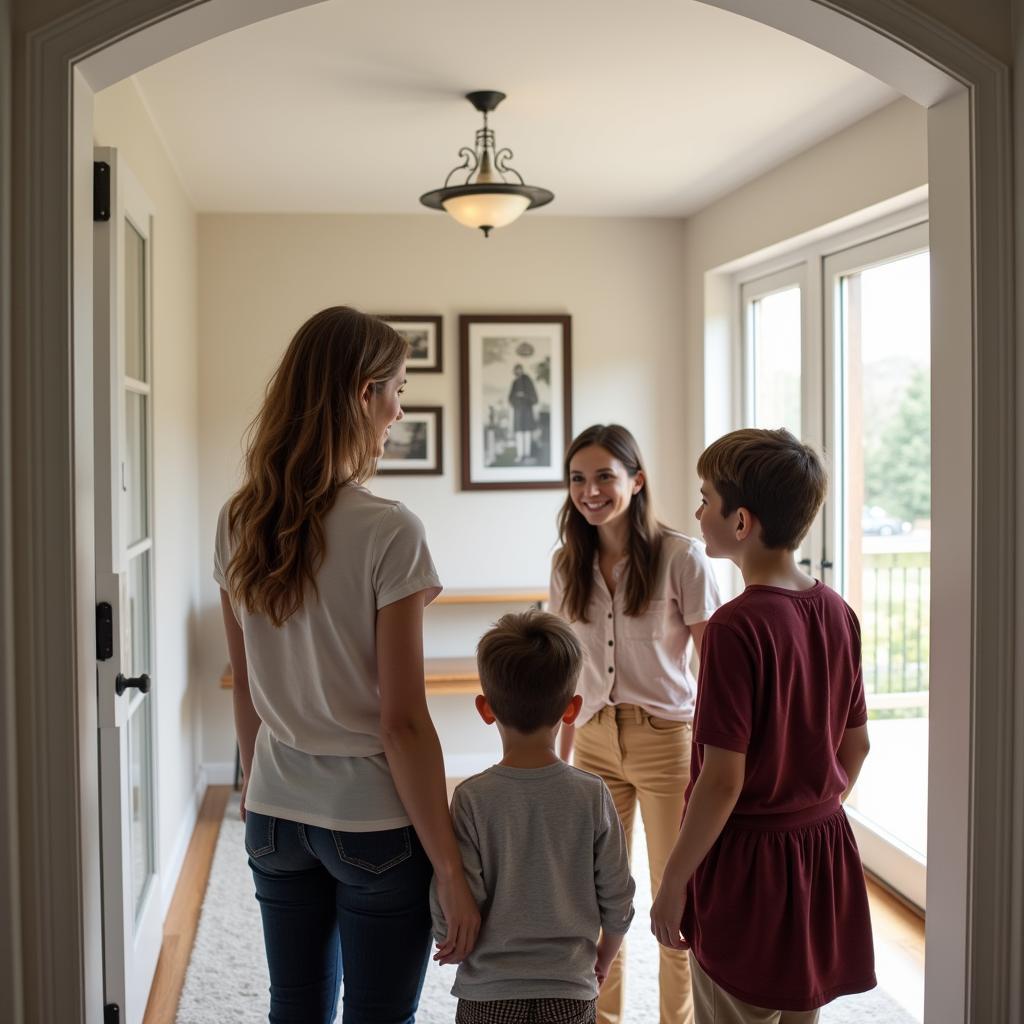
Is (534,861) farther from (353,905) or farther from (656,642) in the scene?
(656,642)

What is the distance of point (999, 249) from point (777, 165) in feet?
8.24

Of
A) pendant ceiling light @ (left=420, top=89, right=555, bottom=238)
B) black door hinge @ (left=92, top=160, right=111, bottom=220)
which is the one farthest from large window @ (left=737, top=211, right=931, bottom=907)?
black door hinge @ (left=92, top=160, right=111, bottom=220)

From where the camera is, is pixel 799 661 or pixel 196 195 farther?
pixel 196 195

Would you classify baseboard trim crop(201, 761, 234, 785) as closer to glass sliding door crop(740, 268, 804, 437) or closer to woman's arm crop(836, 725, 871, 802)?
glass sliding door crop(740, 268, 804, 437)

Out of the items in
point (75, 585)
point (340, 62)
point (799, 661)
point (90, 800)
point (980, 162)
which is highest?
point (340, 62)

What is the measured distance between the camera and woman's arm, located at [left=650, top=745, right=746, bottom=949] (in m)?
1.55

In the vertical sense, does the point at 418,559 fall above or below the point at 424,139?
below

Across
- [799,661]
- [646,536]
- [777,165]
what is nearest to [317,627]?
[799,661]

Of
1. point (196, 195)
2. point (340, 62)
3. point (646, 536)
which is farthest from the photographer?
point (196, 195)

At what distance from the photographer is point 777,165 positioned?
4062mm

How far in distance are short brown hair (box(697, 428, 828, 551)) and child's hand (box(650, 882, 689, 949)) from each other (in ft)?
1.79

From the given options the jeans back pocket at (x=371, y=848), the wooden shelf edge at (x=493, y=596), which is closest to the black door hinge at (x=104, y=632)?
the jeans back pocket at (x=371, y=848)

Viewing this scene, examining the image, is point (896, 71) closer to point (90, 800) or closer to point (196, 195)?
point (90, 800)

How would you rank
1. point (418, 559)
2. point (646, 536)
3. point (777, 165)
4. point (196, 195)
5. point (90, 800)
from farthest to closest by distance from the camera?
1. point (196, 195)
2. point (777, 165)
3. point (646, 536)
4. point (90, 800)
5. point (418, 559)
